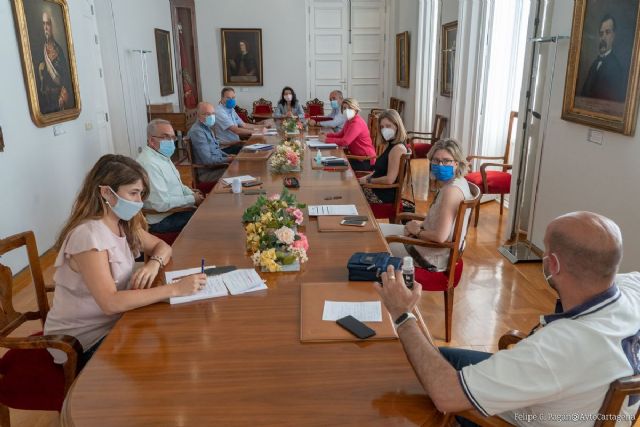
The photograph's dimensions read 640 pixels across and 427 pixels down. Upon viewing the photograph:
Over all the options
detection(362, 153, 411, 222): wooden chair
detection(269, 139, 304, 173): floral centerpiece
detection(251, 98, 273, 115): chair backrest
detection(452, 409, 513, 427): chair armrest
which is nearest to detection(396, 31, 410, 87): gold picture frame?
detection(251, 98, 273, 115): chair backrest

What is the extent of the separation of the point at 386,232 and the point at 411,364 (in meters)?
2.14

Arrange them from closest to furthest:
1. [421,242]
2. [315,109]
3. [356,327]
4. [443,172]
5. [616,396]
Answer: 1. [616,396]
2. [356,327]
3. [421,242]
4. [443,172]
5. [315,109]

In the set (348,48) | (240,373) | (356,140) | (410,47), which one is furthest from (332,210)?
(348,48)

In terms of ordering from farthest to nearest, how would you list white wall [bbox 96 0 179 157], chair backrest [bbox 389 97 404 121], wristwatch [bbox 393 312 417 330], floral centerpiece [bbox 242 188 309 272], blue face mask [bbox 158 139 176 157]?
chair backrest [bbox 389 97 404 121], white wall [bbox 96 0 179 157], blue face mask [bbox 158 139 176 157], floral centerpiece [bbox 242 188 309 272], wristwatch [bbox 393 312 417 330]

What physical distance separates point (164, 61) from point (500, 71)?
6569mm

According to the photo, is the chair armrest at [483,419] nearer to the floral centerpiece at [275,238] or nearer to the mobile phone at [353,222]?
the floral centerpiece at [275,238]

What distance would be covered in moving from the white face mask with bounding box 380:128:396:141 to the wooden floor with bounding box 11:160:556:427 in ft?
4.38

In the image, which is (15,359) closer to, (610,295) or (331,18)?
(610,295)

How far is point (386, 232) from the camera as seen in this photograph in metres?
3.50

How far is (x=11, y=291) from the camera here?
6.70ft

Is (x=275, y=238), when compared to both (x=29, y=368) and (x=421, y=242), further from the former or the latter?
(x=29, y=368)

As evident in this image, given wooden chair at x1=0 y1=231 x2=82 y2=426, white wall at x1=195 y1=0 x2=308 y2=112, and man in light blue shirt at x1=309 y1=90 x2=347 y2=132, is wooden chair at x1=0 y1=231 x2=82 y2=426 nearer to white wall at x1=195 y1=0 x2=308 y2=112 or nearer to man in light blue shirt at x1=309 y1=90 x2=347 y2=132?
man in light blue shirt at x1=309 y1=90 x2=347 y2=132

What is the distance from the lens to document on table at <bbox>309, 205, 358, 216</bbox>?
2.95 metres

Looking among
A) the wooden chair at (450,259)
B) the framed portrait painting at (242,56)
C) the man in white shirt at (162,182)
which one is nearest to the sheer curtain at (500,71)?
the wooden chair at (450,259)
